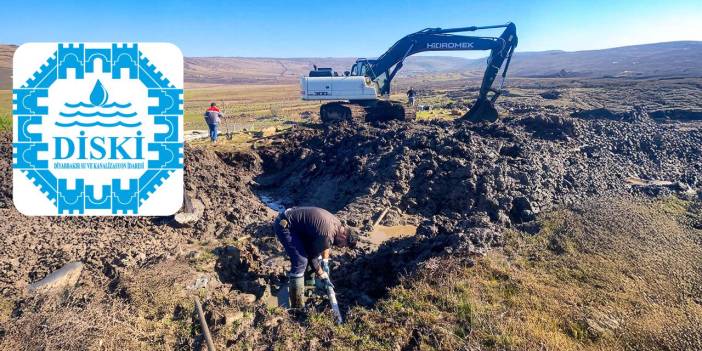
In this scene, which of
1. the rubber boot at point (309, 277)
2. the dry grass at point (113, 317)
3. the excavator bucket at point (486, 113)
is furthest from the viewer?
the excavator bucket at point (486, 113)

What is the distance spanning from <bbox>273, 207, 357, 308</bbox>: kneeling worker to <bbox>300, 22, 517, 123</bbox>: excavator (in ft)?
39.9

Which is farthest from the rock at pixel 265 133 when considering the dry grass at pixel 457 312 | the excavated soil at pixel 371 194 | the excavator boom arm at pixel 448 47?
the dry grass at pixel 457 312

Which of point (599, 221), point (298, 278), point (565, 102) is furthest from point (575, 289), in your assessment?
point (565, 102)

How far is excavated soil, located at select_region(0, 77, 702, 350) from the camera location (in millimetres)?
A: 6047

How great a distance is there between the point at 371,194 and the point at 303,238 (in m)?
3.92

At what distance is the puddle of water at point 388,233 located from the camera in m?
7.50

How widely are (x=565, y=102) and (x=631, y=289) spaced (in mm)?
23857

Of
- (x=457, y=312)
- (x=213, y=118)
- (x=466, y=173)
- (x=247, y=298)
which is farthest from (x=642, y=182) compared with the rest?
(x=213, y=118)

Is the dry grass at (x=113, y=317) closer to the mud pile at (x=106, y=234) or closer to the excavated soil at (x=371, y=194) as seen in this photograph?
the excavated soil at (x=371, y=194)

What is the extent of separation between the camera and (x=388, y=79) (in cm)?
1784

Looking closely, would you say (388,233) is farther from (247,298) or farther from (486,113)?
(486,113)

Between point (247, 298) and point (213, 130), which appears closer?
→ point (247, 298)

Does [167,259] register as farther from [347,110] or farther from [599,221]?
[347,110]

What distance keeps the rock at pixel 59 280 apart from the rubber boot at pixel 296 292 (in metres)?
2.82
